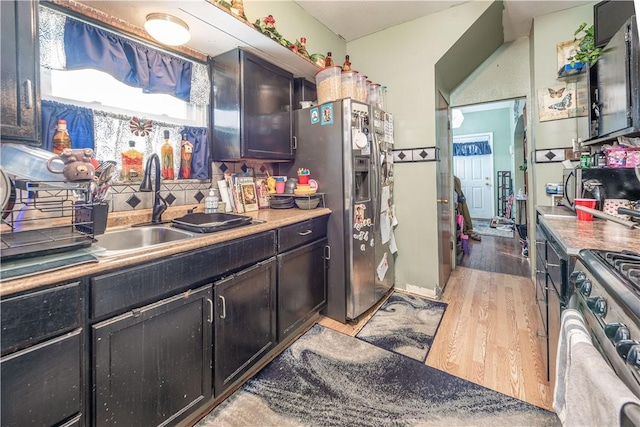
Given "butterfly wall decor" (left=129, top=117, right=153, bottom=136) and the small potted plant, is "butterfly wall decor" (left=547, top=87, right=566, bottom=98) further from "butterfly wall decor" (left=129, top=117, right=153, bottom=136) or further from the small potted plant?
"butterfly wall decor" (left=129, top=117, right=153, bottom=136)

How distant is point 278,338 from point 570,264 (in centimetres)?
154

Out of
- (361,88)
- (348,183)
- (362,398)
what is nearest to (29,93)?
(348,183)

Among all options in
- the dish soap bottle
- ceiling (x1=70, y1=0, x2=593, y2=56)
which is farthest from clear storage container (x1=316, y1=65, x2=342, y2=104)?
the dish soap bottle

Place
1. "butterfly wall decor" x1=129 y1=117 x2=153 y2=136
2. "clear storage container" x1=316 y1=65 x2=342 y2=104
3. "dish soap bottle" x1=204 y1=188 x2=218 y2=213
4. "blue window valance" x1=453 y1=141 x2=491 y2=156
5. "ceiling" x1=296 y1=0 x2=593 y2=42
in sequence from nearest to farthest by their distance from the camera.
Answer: "butterfly wall decor" x1=129 y1=117 x2=153 y2=136 < "dish soap bottle" x1=204 y1=188 x2=218 y2=213 < "clear storage container" x1=316 y1=65 x2=342 y2=104 < "ceiling" x1=296 y1=0 x2=593 y2=42 < "blue window valance" x1=453 y1=141 x2=491 y2=156

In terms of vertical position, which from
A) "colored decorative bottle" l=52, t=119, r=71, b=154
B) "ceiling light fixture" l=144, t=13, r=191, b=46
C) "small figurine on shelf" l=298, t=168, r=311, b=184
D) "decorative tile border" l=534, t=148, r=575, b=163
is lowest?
"small figurine on shelf" l=298, t=168, r=311, b=184

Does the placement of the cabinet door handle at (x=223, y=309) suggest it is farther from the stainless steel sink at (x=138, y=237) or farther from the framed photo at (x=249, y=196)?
the framed photo at (x=249, y=196)

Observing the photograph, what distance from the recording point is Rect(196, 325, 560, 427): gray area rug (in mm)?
1345

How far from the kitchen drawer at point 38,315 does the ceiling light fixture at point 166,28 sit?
136 centimetres

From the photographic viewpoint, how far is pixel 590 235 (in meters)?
1.26

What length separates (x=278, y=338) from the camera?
5.82 ft

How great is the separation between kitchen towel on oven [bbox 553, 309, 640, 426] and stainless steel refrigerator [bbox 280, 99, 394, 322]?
148 centimetres

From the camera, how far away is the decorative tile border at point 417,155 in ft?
8.71

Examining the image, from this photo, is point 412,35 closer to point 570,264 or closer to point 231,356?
point 570,264

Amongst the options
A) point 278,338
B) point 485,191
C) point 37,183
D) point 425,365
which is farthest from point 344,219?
point 485,191
